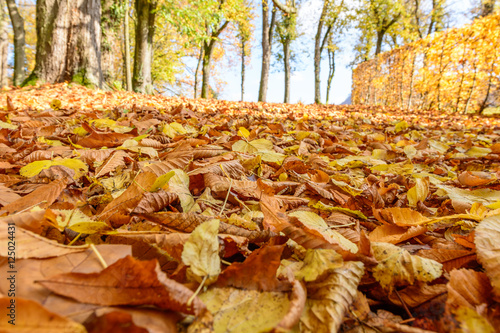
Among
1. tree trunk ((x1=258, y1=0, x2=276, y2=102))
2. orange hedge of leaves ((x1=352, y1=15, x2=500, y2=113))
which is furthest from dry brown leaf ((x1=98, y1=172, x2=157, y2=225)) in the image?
tree trunk ((x1=258, y1=0, x2=276, y2=102))

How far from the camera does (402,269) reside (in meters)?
0.61

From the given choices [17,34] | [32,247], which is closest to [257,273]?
[32,247]

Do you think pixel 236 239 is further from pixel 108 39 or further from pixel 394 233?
pixel 108 39

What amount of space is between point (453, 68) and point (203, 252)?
9.69 meters

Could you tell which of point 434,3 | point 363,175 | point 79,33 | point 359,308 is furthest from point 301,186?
point 434,3

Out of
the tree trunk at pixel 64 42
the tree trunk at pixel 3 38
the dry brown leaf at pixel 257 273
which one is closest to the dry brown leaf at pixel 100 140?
the dry brown leaf at pixel 257 273

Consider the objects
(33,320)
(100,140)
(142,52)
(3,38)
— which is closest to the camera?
(33,320)

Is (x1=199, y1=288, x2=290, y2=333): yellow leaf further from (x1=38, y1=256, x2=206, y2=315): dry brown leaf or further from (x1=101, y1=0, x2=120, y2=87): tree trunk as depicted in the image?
(x1=101, y1=0, x2=120, y2=87): tree trunk

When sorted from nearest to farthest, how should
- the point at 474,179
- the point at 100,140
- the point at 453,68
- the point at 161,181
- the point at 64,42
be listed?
the point at 161,181, the point at 474,179, the point at 100,140, the point at 64,42, the point at 453,68

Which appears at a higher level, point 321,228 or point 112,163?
point 112,163

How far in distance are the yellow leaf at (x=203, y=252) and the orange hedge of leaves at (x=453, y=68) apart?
9019mm

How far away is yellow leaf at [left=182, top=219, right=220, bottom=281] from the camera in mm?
531

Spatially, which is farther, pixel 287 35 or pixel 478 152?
pixel 287 35

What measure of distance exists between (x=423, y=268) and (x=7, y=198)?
131 centimetres
